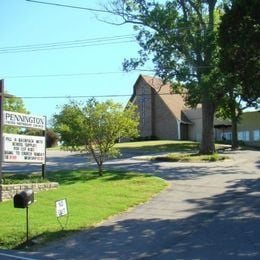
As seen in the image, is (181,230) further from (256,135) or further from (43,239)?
(256,135)

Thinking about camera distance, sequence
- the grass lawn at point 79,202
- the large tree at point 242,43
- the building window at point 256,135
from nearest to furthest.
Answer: the grass lawn at point 79,202 → the large tree at point 242,43 → the building window at point 256,135

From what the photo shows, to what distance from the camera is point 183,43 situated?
129ft

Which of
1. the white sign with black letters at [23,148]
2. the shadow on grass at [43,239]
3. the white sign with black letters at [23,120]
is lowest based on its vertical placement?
the shadow on grass at [43,239]

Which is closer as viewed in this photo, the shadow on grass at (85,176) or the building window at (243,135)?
the shadow on grass at (85,176)

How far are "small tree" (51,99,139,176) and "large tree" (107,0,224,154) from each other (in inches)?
485

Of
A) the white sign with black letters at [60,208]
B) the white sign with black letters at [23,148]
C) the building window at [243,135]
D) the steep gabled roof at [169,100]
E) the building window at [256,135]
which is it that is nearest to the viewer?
the white sign with black letters at [60,208]

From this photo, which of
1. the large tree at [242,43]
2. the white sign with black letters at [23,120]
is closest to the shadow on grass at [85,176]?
the white sign with black letters at [23,120]

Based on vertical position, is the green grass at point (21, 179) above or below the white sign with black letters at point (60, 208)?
above

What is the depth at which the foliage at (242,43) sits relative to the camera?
63.2ft

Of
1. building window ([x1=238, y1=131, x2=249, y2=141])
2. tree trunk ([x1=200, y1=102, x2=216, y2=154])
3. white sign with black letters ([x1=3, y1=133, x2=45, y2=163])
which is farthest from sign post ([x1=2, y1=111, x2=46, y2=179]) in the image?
building window ([x1=238, y1=131, x2=249, y2=141])

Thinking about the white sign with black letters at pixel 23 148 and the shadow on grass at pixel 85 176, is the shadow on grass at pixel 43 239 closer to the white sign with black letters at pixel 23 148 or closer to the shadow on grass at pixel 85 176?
the white sign with black letters at pixel 23 148

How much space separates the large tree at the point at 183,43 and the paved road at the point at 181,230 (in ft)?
55.5

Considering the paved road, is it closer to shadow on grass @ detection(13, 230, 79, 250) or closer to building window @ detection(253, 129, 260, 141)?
shadow on grass @ detection(13, 230, 79, 250)

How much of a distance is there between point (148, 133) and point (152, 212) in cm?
5227
